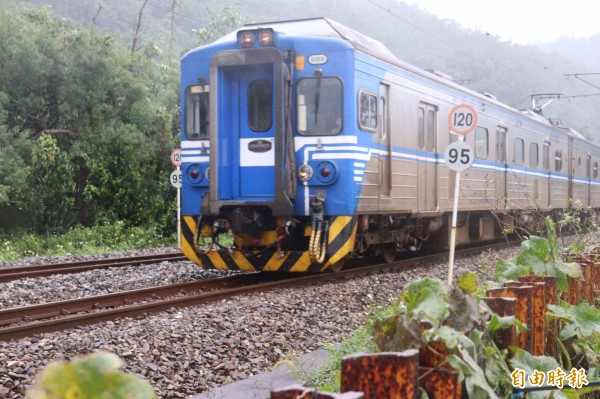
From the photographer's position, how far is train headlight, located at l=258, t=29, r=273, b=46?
9.92 meters

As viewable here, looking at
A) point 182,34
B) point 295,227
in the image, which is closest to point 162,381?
point 295,227

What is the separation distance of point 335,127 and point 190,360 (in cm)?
500

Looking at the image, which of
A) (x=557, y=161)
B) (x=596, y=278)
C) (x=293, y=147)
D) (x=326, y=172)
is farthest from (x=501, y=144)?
(x=596, y=278)

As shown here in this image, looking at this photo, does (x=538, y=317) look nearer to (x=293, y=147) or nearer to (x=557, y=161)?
(x=293, y=147)

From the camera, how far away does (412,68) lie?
38.9 ft

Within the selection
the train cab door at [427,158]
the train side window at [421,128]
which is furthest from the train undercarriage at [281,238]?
the train side window at [421,128]

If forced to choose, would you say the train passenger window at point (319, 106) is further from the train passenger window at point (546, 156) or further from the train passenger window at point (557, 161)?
the train passenger window at point (557, 161)

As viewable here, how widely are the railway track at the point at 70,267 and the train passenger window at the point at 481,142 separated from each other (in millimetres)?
5990

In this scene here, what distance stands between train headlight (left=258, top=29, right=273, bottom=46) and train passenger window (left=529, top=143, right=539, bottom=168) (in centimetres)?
1015

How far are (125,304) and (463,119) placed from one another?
4.98m

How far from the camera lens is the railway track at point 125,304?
660 centimetres

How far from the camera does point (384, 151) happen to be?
35.3 ft

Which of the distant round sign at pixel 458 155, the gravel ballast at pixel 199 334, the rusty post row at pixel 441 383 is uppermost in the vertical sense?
the distant round sign at pixel 458 155

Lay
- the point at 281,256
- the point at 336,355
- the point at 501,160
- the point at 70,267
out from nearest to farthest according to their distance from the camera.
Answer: the point at 336,355 → the point at 281,256 → the point at 70,267 → the point at 501,160
